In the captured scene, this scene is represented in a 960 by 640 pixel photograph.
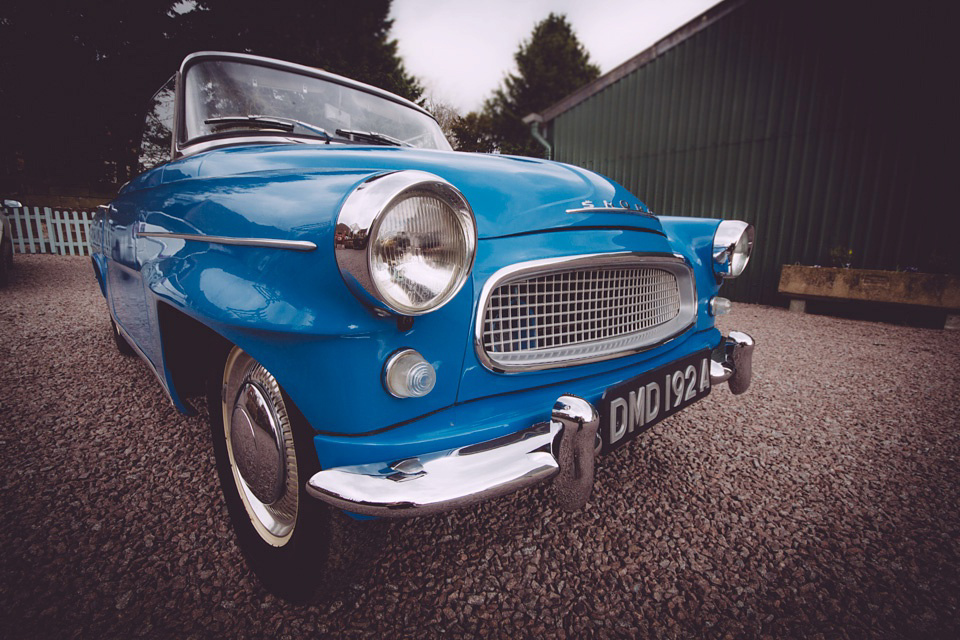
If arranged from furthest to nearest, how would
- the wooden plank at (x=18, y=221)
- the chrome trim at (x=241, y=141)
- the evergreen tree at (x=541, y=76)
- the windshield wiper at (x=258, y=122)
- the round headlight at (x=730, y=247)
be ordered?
1. the evergreen tree at (x=541, y=76)
2. the wooden plank at (x=18, y=221)
3. the round headlight at (x=730, y=247)
4. the windshield wiper at (x=258, y=122)
5. the chrome trim at (x=241, y=141)

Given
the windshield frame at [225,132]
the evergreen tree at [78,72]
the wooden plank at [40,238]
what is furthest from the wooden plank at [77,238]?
the windshield frame at [225,132]

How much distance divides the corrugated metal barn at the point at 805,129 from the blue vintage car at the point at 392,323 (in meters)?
5.46

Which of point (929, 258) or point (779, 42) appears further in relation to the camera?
point (779, 42)

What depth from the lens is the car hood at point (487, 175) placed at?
1.19 meters

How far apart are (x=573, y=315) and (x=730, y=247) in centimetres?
102

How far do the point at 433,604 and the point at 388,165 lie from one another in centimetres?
121

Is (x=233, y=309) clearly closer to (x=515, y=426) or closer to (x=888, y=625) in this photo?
(x=515, y=426)

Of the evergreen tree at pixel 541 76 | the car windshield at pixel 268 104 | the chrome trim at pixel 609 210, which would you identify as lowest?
the chrome trim at pixel 609 210

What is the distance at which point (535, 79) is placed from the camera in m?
24.2

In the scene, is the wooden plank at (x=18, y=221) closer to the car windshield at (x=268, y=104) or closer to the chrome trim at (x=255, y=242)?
the car windshield at (x=268, y=104)

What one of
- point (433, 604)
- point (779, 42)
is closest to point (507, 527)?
point (433, 604)

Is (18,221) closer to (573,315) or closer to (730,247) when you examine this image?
(573,315)

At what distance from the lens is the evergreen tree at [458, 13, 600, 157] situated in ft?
78.8

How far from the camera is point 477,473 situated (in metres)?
0.96
